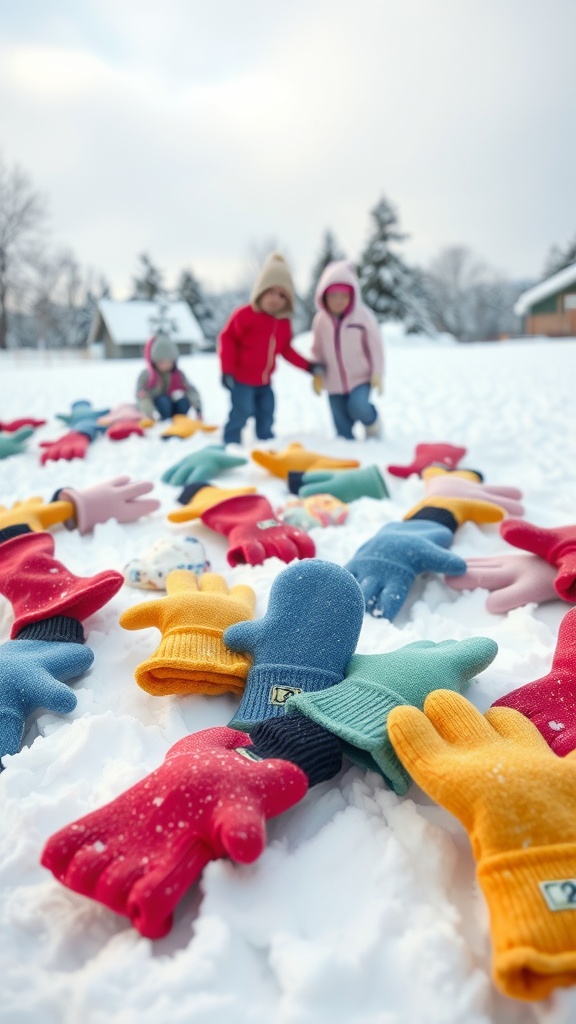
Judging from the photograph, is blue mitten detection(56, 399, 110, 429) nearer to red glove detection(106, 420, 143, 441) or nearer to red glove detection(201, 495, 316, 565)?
red glove detection(106, 420, 143, 441)

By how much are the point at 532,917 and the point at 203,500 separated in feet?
7.57

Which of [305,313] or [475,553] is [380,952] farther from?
[305,313]

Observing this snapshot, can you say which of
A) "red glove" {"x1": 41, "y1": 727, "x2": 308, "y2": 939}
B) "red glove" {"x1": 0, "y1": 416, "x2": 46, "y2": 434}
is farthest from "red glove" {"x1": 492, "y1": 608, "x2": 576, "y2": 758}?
"red glove" {"x1": 0, "y1": 416, "x2": 46, "y2": 434}

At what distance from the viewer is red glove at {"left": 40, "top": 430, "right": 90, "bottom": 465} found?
4250 mm

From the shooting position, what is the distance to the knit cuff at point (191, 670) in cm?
152

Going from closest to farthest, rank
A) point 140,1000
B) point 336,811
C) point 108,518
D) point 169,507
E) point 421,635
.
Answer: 1. point 140,1000
2. point 336,811
3. point 421,635
4. point 108,518
5. point 169,507

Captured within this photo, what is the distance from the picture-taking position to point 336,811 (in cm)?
123

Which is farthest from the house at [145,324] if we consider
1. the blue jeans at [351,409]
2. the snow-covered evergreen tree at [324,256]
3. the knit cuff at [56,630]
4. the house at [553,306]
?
the knit cuff at [56,630]

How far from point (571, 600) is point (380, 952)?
1350 millimetres

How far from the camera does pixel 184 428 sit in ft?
15.9

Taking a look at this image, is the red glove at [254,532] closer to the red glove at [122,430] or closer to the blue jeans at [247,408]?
the blue jeans at [247,408]

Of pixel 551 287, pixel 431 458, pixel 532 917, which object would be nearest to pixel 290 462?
pixel 431 458

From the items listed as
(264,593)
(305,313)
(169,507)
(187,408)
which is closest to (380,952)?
(264,593)

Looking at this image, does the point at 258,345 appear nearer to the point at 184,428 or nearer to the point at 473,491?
the point at 184,428
